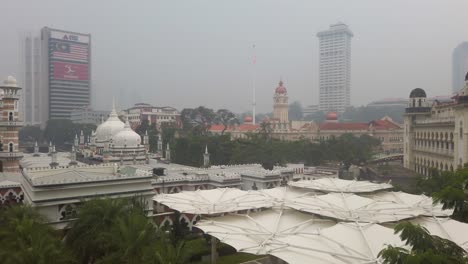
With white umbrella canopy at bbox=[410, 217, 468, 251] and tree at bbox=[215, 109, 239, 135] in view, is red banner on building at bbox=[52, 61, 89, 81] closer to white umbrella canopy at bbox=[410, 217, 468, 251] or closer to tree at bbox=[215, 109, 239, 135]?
tree at bbox=[215, 109, 239, 135]

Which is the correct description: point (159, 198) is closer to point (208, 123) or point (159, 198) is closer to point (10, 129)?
point (10, 129)

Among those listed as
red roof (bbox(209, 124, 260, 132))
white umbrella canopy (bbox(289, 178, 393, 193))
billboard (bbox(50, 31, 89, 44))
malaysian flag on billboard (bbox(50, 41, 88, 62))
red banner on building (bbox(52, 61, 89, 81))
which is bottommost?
white umbrella canopy (bbox(289, 178, 393, 193))

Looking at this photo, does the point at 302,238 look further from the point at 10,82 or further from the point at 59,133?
the point at 59,133

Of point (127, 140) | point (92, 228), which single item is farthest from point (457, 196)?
point (127, 140)

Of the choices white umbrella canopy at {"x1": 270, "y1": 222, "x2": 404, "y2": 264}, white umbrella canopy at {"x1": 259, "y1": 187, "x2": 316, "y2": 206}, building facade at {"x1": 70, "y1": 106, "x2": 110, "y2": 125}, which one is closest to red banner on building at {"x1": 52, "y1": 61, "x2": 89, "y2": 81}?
building facade at {"x1": 70, "y1": 106, "x2": 110, "y2": 125}

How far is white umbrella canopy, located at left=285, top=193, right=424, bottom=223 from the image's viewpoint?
22.0m

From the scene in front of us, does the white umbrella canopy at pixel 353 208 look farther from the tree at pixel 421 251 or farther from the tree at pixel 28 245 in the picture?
the tree at pixel 28 245

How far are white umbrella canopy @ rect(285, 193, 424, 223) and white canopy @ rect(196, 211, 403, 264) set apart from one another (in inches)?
33.1

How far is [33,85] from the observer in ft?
485

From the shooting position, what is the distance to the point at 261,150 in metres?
60.9

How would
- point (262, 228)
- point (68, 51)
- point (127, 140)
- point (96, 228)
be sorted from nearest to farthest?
point (96, 228) → point (262, 228) → point (127, 140) → point (68, 51)

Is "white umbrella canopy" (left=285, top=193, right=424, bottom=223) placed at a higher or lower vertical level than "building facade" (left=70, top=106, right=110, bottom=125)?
lower

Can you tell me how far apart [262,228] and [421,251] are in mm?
9833

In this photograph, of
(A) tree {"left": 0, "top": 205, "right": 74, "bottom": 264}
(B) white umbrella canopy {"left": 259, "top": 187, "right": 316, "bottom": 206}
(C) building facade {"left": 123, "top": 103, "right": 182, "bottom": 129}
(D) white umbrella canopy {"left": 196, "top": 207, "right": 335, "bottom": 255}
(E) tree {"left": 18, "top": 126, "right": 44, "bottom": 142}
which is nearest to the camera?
(A) tree {"left": 0, "top": 205, "right": 74, "bottom": 264}
